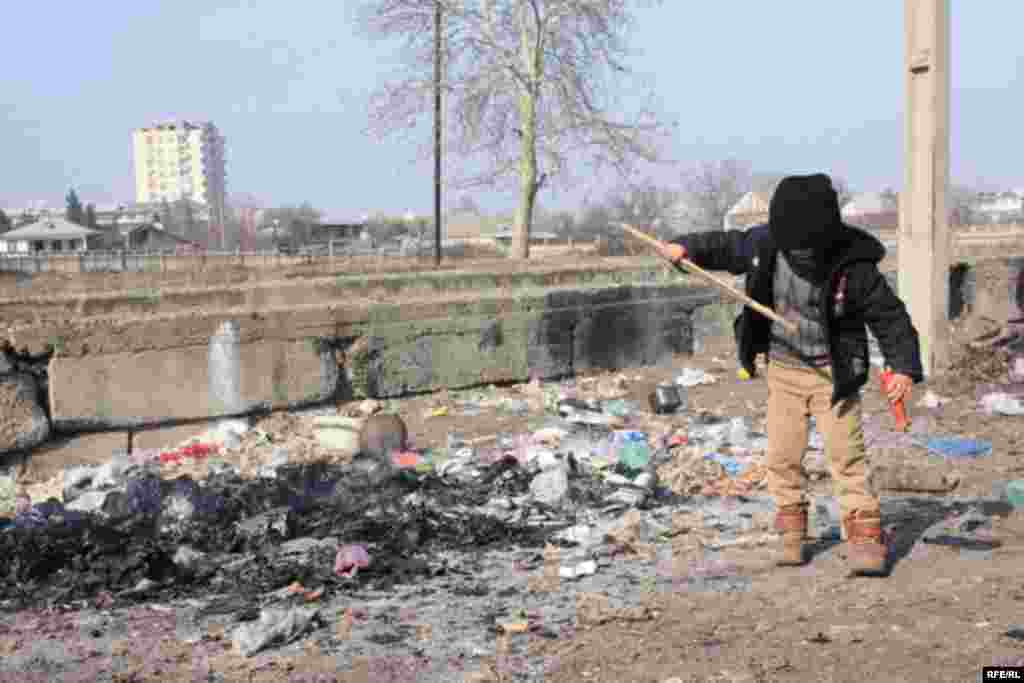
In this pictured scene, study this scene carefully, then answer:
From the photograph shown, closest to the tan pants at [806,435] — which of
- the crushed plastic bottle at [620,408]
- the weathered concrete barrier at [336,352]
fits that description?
the crushed plastic bottle at [620,408]

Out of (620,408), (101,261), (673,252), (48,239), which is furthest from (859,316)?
(48,239)

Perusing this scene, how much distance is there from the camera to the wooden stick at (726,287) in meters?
4.19

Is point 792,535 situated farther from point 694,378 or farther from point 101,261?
point 101,261

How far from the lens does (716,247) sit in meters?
4.46

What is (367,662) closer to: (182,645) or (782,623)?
(182,645)

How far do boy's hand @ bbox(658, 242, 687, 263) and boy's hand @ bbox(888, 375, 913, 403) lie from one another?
91cm

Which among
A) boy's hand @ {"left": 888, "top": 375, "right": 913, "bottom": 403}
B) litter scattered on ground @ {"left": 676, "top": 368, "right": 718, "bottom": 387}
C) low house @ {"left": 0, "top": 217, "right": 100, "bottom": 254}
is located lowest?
litter scattered on ground @ {"left": 676, "top": 368, "right": 718, "bottom": 387}

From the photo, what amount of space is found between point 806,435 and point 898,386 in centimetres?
40

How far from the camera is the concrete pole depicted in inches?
304

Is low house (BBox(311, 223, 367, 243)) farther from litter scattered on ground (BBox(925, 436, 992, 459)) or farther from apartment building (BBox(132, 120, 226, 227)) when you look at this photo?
apartment building (BBox(132, 120, 226, 227))

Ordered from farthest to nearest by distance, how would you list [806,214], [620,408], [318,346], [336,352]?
[620,408]
[336,352]
[318,346]
[806,214]

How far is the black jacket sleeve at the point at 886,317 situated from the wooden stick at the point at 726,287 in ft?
0.85

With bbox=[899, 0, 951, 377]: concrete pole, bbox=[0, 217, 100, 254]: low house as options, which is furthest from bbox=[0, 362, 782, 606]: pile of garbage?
bbox=[0, 217, 100, 254]: low house

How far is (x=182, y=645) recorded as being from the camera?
3.53 m
